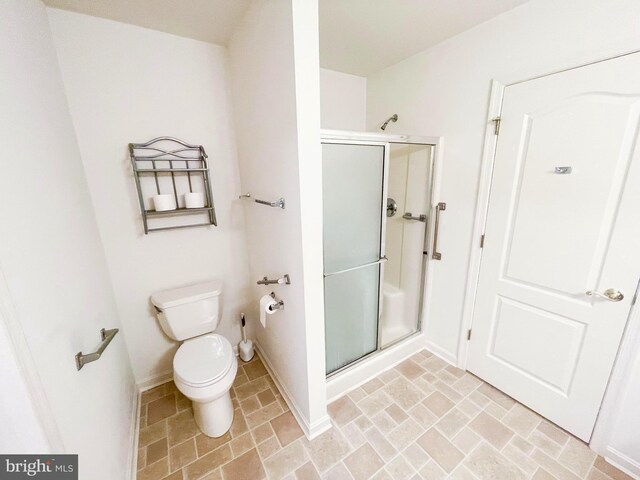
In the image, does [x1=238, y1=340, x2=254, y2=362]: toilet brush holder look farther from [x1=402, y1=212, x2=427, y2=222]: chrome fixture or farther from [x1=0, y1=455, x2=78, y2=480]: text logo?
[x1=402, y1=212, x2=427, y2=222]: chrome fixture

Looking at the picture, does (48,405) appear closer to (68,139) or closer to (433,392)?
(68,139)

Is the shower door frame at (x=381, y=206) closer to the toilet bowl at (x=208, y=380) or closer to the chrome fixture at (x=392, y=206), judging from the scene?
the chrome fixture at (x=392, y=206)

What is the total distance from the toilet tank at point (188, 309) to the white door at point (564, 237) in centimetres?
193

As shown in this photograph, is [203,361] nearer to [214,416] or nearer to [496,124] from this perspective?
[214,416]

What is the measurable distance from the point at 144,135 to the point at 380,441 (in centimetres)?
237

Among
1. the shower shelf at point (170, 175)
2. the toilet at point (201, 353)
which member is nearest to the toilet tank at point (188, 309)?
the toilet at point (201, 353)

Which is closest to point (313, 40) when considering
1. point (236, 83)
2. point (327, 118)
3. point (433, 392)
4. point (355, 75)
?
point (236, 83)

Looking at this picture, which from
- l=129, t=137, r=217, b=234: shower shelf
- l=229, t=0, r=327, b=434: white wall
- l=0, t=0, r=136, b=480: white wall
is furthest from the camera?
l=129, t=137, r=217, b=234: shower shelf

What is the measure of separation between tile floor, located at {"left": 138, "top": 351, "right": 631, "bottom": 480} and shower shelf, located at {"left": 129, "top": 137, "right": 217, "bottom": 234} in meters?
1.31

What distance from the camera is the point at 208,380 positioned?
4.65ft

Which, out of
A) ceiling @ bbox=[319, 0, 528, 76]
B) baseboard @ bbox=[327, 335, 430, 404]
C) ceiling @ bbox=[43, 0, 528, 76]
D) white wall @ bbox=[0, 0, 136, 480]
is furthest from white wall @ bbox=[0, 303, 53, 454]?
ceiling @ bbox=[319, 0, 528, 76]

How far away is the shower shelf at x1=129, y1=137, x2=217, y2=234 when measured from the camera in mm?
1595

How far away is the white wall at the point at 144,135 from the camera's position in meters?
1.43

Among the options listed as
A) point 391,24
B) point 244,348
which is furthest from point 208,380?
point 391,24
